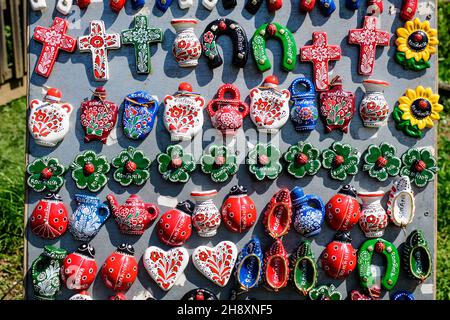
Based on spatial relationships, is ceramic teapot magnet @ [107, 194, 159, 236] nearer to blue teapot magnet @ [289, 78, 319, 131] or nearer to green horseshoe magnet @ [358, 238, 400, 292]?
blue teapot magnet @ [289, 78, 319, 131]

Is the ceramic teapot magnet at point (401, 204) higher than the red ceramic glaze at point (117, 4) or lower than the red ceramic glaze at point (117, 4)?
lower

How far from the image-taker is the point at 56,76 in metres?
2.15

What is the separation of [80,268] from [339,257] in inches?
40.0

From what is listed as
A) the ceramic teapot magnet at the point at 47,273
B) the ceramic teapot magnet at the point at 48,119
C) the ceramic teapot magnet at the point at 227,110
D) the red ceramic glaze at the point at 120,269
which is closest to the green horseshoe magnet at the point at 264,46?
the ceramic teapot magnet at the point at 227,110

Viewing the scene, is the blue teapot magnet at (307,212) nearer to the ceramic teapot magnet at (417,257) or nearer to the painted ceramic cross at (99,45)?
the ceramic teapot magnet at (417,257)

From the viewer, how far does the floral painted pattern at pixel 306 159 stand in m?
2.15

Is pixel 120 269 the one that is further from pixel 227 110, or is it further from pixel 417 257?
pixel 417 257

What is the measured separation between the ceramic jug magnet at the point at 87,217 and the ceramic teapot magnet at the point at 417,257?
1221 mm

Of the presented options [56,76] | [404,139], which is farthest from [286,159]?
[56,76]

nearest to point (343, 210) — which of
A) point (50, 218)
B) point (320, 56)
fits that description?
point (320, 56)

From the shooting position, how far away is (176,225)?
211cm

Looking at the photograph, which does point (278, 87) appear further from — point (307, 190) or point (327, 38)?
point (307, 190)

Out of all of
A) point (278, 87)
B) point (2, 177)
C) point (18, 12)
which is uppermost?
point (18, 12)
